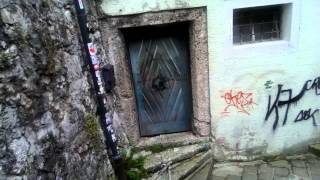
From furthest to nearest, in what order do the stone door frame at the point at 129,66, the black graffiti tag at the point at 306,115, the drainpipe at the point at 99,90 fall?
the black graffiti tag at the point at 306,115 → the stone door frame at the point at 129,66 → the drainpipe at the point at 99,90

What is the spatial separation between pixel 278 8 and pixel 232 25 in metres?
0.77

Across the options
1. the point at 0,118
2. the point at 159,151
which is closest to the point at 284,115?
the point at 159,151

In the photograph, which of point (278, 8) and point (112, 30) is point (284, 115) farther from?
point (112, 30)

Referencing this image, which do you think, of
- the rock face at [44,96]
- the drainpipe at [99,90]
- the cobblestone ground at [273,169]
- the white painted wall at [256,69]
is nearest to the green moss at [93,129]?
the rock face at [44,96]

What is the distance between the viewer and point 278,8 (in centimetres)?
441

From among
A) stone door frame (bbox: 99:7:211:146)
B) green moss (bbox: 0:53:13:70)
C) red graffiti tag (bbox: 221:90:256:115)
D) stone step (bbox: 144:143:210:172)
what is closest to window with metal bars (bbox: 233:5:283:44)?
stone door frame (bbox: 99:7:211:146)

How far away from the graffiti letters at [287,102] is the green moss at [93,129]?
253 cm

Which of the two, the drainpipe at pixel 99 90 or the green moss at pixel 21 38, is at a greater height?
the green moss at pixel 21 38

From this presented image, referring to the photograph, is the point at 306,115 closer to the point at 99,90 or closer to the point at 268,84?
the point at 268,84

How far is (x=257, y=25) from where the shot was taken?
448 cm

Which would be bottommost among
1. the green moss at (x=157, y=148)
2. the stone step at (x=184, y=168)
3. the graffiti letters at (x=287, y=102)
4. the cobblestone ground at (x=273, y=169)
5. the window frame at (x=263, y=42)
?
the cobblestone ground at (x=273, y=169)

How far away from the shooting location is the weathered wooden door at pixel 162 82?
180 inches

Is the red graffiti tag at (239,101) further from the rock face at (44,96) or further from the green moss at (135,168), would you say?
the rock face at (44,96)

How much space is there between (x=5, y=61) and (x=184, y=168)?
113 inches
